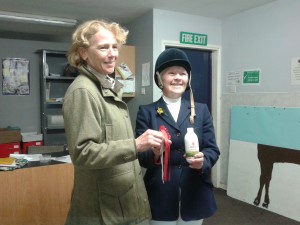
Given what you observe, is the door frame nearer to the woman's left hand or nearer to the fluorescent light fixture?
the fluorescent light fixture

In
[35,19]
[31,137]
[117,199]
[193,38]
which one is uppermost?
[35,19]

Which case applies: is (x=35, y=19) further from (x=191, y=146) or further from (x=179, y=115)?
(x=191, y=146)

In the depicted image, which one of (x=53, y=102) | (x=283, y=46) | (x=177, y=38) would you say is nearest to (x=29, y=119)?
(x=53, y=102)

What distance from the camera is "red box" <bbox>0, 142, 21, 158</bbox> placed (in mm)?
4152

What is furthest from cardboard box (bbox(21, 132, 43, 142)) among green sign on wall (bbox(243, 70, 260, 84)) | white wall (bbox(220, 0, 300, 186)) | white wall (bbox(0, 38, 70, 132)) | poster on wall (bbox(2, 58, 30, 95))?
green sign on wall (bbox(243, 70, 260, 84))

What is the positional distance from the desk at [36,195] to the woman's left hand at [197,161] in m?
1.35

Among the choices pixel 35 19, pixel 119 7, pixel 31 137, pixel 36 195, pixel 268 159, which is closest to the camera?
pixel 36 195

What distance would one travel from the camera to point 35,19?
3.76 metres

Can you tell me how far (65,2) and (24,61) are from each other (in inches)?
75.9

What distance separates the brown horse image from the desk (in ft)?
7.18

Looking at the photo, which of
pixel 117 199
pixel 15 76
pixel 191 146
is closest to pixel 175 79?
pixel 191 146

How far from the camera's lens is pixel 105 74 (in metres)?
1.13

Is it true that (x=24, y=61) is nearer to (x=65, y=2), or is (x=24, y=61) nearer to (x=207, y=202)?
(x=65, y=2)

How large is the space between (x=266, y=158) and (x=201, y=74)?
1.50 meters
